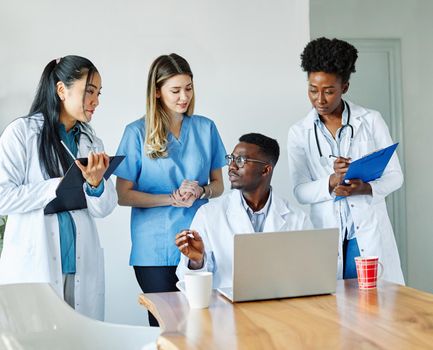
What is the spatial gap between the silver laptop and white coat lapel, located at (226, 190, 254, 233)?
0.50 m

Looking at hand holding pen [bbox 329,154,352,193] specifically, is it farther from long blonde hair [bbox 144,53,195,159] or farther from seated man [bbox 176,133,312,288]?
long blonde hair [bbox 144,53,195,159]

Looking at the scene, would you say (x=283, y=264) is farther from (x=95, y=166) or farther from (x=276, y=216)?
(x=95, y=166)

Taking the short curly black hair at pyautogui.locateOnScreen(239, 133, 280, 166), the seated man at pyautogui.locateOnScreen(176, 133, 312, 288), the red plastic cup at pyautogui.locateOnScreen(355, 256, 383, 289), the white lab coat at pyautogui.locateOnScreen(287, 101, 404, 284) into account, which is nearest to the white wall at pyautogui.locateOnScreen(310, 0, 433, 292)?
the white lab coat at pyautogui.locateOnScreen(287, 101, 404, 284)

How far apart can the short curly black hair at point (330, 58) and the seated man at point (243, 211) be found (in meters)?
0.42

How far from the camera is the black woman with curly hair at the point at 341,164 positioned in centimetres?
265

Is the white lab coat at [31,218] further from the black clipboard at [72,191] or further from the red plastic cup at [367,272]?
the red plastic cup at [367,272]

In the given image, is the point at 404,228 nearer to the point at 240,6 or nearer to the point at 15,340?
the point at 240,6

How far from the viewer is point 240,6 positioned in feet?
12.2

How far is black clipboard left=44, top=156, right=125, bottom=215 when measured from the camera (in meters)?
2.31

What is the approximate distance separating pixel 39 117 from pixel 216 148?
891 mm

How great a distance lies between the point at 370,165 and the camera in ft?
8.13

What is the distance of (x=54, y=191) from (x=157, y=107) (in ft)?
2.35

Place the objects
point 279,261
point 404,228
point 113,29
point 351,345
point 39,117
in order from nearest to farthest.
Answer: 1. point 351,345
2. point 279,261
3. point 39,117
4. point 113,29
5. point 404,228

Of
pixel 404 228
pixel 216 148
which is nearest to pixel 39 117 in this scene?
pixel 216 148
